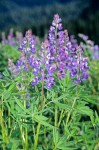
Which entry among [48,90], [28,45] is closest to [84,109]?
[48,90]

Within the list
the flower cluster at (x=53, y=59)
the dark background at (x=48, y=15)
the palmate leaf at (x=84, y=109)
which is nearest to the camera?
the palmate leaf at (x=84, y=109)

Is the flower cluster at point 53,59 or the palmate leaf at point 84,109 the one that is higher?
the flower cluster at point 53,59

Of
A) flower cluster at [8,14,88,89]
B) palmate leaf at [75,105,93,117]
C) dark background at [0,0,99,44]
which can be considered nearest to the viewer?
palmate leaf at [75,105,93,117]

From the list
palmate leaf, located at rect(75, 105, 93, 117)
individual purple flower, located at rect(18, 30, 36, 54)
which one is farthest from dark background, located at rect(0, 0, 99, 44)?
palmate leaf, located at rect(75, 105, 93, 117)

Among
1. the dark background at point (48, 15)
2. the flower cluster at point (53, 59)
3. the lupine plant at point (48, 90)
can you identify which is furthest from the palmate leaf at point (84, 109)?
the dark background at point (48, 15)

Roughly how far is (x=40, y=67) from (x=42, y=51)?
231 millimetres

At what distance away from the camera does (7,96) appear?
318 centimetres

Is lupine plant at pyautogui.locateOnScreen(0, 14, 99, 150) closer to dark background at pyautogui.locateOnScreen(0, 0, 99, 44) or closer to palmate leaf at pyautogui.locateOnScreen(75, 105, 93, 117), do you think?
palmate leaf at pyautogui.locateOnScreen(75, 105, 93, 117)

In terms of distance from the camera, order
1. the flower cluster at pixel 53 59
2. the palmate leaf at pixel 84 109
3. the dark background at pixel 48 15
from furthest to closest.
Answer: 1. the dark background at pixel 48 15
2. the flower cluster at pixel 53 59
3. the palmate leaf at pixel 84 109

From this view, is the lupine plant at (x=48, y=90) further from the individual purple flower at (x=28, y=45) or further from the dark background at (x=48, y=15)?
the dark background at (x=48, y=15)

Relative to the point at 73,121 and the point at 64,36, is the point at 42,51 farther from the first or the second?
the point at 73,121

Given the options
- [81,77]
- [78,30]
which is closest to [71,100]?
[81,77]

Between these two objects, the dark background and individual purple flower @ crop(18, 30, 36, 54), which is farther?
the dark background

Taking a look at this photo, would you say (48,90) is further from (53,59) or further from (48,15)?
(48,15)
